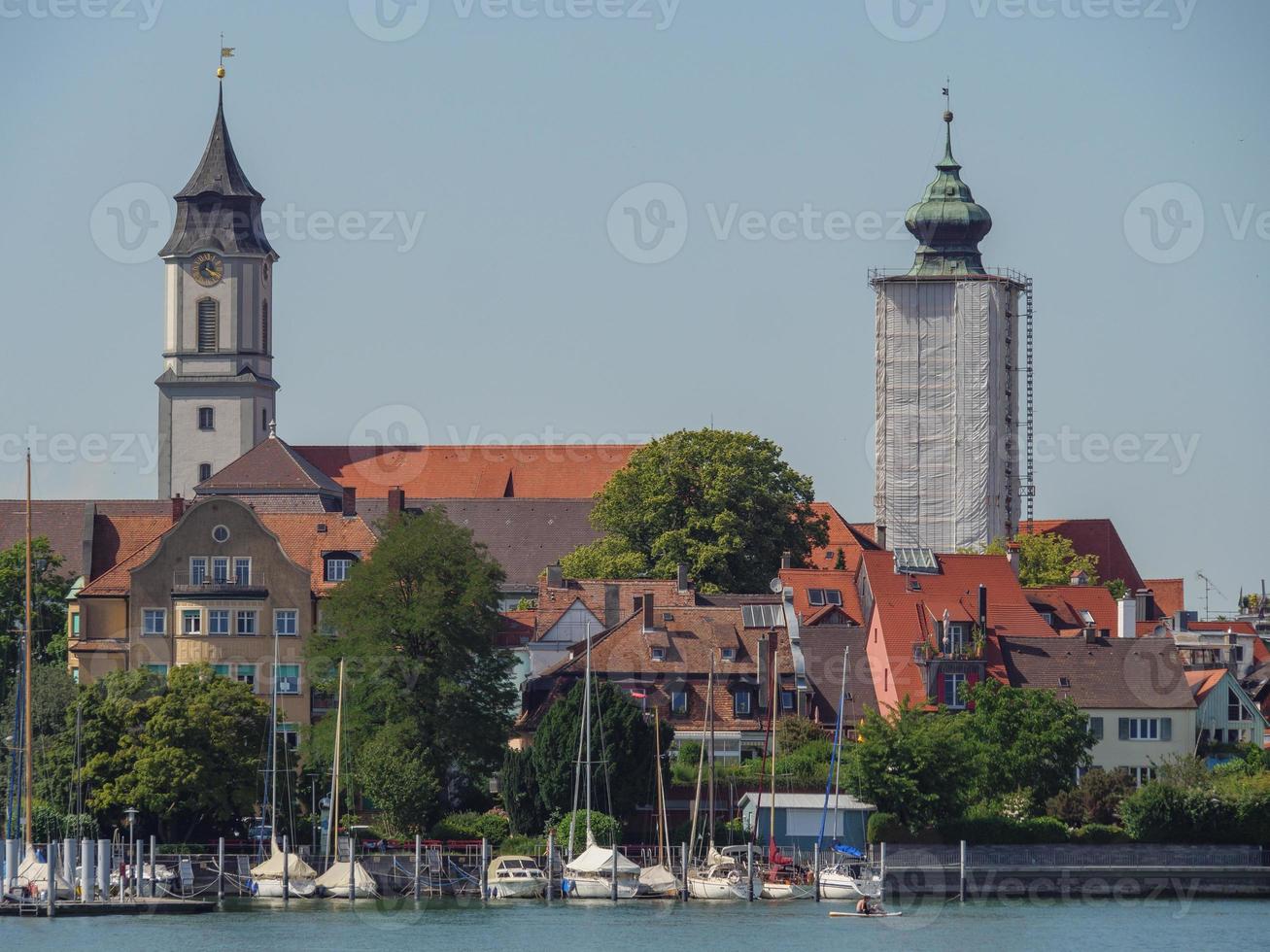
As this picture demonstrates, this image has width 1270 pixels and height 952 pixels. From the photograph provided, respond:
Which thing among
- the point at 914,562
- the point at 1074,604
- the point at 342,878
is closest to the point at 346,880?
the point at 342,878

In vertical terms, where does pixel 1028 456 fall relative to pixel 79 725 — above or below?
above

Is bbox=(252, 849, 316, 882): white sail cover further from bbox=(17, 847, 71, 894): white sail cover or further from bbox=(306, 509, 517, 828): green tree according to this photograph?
bbox=(306, 509, 517, 828): green tree

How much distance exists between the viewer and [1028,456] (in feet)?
550

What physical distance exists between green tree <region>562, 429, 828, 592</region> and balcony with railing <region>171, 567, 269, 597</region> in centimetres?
2096

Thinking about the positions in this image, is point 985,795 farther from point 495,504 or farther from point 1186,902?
point 495,504

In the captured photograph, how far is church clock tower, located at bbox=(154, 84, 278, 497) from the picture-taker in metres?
157

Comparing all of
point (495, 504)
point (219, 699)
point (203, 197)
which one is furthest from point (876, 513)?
point (219, 699)

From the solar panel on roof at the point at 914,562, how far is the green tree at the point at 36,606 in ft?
94.3

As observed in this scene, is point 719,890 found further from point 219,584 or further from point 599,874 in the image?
point 219,584

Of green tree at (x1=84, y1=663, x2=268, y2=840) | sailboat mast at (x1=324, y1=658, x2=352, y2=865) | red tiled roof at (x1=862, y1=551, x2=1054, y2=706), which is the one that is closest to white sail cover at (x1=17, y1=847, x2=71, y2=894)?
green tree at (x1=84, y1=663, x2=268, y2=840)

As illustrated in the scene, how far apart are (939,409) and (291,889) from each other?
8542 cm

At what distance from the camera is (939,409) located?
162 meters

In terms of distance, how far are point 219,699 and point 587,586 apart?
77.7ft

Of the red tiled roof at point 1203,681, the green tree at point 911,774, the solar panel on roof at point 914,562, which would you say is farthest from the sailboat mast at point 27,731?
the red tiled roof at point 1203,681
